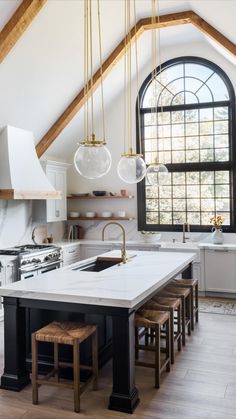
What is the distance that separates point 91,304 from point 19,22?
3218 mm

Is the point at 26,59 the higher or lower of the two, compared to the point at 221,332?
higher

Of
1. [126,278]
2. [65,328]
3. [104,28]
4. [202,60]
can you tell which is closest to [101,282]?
[126,278]

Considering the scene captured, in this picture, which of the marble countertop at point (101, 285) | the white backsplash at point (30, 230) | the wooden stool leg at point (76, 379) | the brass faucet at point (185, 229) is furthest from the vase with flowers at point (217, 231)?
the wooden stool leg at point (76, 379)

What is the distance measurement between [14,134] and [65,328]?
342 centimetres

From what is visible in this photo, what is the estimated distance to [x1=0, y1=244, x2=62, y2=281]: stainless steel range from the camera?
5.39 m

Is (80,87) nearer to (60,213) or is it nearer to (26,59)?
(26,59)

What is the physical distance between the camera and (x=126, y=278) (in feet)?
11.7

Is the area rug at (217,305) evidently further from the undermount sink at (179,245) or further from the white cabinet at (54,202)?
the white cabinet at (54,202)

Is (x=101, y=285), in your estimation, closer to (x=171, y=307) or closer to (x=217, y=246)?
(x=171, y=307)

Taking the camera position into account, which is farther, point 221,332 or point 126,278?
point 221,332

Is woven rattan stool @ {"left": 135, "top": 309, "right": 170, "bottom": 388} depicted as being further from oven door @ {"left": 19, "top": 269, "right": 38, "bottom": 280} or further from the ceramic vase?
the ceramic vase

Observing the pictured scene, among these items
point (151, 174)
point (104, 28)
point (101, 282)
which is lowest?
point (101, 282)

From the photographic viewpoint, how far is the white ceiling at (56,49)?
4.70 metres

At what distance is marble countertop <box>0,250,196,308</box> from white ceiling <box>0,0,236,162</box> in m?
2.63
